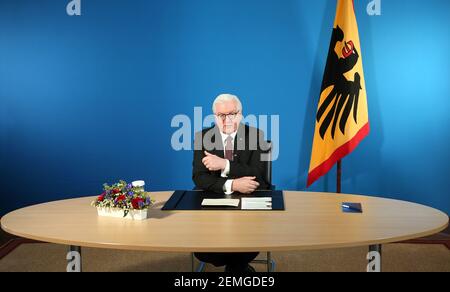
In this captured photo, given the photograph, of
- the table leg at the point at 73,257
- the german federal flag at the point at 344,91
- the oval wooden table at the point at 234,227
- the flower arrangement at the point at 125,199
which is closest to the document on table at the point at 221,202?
the oval wooden table at the point at 234,227

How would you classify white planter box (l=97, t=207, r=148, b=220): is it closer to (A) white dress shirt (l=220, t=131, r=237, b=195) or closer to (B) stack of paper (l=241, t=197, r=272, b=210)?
(B) stack of paper (l=241, t=197, r=272, b=210)

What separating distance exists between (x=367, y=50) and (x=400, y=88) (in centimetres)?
46

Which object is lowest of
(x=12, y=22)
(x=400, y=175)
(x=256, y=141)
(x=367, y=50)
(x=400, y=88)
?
(x=400, y=175)

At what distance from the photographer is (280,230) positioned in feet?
6.48

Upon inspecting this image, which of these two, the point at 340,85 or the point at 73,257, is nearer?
the point at 73,257

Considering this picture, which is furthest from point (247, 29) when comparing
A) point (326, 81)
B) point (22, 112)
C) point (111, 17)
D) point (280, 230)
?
point (280, 230)

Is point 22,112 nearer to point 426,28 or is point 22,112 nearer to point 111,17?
point 111,17

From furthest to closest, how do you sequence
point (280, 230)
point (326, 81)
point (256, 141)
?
1. point (326, 81)
2. point (256, 141)
3. point (280, 230)

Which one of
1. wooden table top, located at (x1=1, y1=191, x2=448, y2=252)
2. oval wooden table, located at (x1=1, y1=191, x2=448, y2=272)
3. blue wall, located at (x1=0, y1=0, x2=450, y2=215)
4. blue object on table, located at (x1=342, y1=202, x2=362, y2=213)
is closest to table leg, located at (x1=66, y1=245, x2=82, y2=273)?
oval wooden table, located at (x1=1, y1=191, x2=448, y2=272)

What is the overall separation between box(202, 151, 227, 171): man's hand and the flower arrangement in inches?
28.5

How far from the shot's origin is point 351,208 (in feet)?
7.70

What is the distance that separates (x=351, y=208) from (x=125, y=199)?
1.08 metres

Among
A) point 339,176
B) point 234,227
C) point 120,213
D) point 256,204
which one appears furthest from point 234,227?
point 339,176

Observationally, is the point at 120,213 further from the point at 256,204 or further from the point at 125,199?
the point at 256,204
